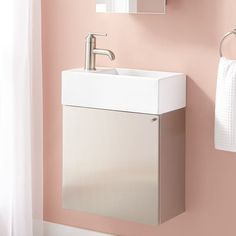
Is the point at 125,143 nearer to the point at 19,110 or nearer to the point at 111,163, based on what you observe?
the point at 111,163

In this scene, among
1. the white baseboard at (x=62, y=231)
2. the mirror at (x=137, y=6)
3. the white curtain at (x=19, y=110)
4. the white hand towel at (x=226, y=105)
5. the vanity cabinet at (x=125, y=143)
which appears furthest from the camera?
the white baseboard at (x=62, y=231)

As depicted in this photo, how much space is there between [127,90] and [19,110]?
0.59m

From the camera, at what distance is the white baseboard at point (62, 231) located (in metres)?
3.29

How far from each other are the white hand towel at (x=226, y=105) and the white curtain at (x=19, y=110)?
925mm

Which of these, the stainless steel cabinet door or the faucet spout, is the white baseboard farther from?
the faucet spout

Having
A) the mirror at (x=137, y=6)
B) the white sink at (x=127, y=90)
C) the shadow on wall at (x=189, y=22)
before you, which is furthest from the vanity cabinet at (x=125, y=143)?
the mirror at (x=137, y=6)

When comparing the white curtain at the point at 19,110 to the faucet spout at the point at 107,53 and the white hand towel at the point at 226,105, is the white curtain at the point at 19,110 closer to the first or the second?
the faucet spout at the point at 107,53

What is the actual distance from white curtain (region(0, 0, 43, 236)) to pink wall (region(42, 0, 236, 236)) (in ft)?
0.51

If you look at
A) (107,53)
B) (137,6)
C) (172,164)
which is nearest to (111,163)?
(172,164)

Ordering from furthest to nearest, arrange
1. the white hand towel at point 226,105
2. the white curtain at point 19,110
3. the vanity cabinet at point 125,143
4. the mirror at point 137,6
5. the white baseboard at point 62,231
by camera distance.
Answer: the white baseboard at point 62,231 → the white curtain at point 19,110 → the mirror at point 137,6 → the vanity cabinet at point 125,143 → the white hand towel at point 226,105

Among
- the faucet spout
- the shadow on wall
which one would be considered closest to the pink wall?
the shadow on wall

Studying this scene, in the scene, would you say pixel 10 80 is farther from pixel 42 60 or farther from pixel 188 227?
pixel 188 227

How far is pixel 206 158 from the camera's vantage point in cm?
289

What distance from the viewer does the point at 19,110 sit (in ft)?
10.1
